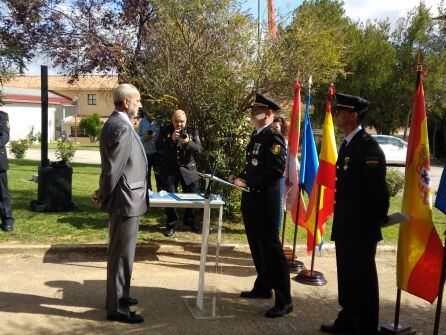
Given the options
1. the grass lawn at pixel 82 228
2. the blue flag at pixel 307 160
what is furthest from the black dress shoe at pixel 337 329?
the grass lawn at pixel 82 228

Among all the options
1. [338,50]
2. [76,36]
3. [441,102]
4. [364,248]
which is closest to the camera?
[364,248]

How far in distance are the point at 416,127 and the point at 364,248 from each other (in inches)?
46.6

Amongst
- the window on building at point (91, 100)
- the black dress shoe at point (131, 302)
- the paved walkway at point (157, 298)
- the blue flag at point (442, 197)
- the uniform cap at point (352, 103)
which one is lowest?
the paved walkway at point (157, 298)

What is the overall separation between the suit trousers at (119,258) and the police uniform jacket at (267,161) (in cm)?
120

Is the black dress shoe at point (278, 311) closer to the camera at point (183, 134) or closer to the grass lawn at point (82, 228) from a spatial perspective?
the grass lawn at point (82, 228)

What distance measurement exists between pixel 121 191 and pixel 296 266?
2.99 m

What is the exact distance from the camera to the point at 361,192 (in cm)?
392

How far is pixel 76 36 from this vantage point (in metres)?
18.5

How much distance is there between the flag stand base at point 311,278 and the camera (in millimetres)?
5699

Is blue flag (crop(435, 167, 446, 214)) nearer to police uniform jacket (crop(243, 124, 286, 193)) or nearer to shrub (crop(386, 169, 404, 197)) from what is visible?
police uniform jacket (crop(243, 124, 286, 193))

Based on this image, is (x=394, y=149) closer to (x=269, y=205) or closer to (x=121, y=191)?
(x=269, y=205)

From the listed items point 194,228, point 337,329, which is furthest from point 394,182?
point 337,329

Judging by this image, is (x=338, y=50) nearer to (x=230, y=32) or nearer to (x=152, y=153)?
(x=230, y=32)

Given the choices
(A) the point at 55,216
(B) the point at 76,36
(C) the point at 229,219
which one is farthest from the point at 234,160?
(B) the point at 76,36
